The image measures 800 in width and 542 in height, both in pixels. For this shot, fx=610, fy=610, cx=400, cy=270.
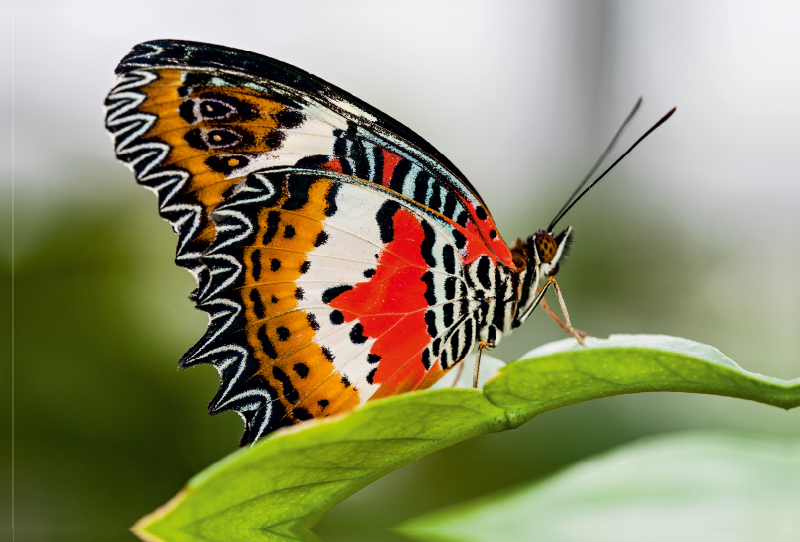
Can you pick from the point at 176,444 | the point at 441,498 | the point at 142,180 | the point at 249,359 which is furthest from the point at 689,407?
the point at 142,180

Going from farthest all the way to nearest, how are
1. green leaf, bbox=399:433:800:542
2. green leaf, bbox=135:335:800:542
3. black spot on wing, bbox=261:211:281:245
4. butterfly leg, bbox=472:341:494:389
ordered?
black spot on wing, bbox=261:211:281:245, butterfly leg, bbox=472:341:494:389, green leaf, bbox=399:433:800:542, green leaf, bbox=135:335:800:542

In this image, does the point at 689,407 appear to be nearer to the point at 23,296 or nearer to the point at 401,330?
the point at 401,330

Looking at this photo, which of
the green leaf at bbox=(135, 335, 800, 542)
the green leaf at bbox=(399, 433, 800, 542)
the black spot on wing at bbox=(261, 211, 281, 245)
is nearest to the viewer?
the green leaf at bbox=(135, 335, 800, 542)

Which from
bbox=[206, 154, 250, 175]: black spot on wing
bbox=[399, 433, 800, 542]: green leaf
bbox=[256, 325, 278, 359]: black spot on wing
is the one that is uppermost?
bbox=[206, 154, 250, 175]: black spot on wing

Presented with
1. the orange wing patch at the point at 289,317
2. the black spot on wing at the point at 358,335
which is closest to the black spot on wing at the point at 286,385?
the orange wing patch at the point at 289,317

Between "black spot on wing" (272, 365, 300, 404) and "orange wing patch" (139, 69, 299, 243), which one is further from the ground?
"orange wing patch" (139, 69, 299, 243)

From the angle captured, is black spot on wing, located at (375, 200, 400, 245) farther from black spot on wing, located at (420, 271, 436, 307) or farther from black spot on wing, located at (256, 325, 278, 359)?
black spot on wing, located at (256, 325, 278, 359)

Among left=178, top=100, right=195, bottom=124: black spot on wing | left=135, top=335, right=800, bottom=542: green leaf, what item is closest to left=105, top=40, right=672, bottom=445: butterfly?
left=178, top=100, right=195, bottom=124: black spot on wing

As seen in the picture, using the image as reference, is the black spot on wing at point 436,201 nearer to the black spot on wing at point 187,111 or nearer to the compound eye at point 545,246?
the compound eye at point 545,246

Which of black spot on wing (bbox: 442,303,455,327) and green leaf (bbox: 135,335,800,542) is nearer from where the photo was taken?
green leaf (bbox: 135,335,800,542)
